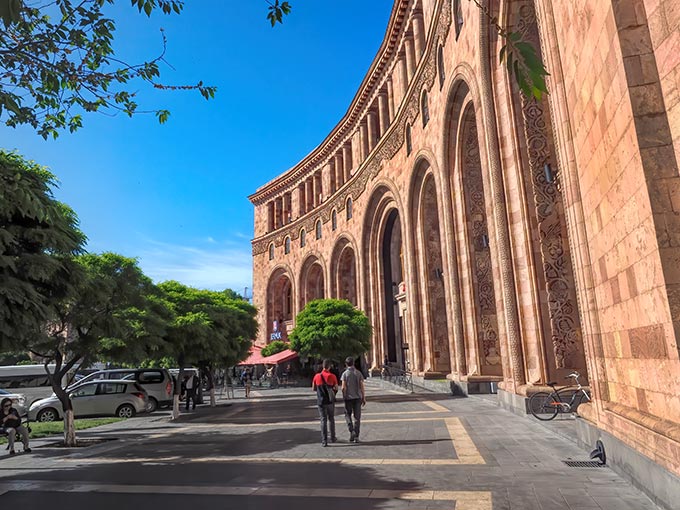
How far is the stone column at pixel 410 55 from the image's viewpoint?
2616cm

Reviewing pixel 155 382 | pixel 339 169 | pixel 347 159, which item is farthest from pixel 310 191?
pixel 155 382

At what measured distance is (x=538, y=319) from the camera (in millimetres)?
11672

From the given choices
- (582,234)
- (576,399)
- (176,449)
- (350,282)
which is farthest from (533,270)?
(350,282)

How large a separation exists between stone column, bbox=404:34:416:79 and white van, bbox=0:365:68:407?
997 inches

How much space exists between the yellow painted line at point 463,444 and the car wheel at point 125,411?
13828mm

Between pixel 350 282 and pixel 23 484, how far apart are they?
31751mm

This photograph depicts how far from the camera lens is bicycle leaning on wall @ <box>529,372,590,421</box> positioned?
1028 cm

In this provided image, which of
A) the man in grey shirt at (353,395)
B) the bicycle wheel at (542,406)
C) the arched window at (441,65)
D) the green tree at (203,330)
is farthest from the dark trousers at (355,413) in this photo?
the arched window at (441,65)

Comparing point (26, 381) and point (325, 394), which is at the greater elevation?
point (26, 381)

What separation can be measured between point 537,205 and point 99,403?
1793 centimetres

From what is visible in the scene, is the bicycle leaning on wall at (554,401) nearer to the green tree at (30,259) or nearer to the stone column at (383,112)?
the green tree at (30,259)

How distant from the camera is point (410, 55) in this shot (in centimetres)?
2655

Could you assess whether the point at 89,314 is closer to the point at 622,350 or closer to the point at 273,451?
the point at 273,451

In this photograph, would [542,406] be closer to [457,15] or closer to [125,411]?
[457,15]
